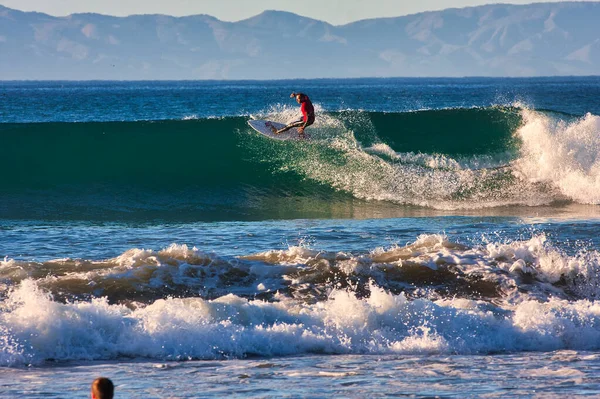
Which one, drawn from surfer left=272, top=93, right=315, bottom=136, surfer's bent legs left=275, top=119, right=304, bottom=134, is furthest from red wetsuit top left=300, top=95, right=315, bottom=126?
surfer's bent legs left=275, top=119, right=304, bottom=134

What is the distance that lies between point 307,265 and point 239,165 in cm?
984

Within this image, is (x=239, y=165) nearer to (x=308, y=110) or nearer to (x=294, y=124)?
(x=294, y=124)

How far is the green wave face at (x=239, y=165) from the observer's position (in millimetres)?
18062

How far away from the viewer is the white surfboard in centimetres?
2012

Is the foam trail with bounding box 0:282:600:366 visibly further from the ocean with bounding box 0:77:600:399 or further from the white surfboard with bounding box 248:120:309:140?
the white surfboard with bounding box 248:120:309:140

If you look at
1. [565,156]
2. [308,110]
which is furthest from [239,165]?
[565,156]

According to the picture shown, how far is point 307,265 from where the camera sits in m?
11.3

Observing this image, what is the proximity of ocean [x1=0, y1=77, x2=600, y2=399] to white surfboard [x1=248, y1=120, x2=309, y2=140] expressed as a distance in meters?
0.47

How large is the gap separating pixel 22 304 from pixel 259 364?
9.56 feet

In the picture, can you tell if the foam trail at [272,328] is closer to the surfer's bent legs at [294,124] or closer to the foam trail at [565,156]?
the foam trail at [565,156]

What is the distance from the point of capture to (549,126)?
68.2 ft

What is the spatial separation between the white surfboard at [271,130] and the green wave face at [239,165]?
462 millimetres

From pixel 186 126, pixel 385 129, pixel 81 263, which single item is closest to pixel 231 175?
pixel 186 126

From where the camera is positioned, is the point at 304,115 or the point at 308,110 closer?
the point at 308,110
